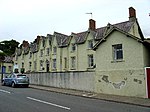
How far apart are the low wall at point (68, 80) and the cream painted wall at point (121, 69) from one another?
117cm

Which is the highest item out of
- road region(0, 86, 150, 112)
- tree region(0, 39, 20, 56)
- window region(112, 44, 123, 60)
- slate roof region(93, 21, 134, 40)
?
tree region(0, 39, 20, 56)

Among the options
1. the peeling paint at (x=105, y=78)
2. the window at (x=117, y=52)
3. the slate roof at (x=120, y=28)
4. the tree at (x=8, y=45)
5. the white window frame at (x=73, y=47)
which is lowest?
the peeling paint at (x=105, y=78)

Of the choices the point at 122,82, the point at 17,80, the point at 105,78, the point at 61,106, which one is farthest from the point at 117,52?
the point at 17,80

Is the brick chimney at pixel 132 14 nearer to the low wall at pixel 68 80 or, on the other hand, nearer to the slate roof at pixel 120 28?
the slate roof at pixel 120 28

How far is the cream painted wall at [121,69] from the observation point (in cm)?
1766

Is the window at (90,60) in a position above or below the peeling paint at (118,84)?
above

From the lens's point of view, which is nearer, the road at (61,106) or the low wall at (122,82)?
the road at (61,106)

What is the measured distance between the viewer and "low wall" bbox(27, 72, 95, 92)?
21.7 metres

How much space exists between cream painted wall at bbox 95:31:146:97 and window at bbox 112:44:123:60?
0.32 m

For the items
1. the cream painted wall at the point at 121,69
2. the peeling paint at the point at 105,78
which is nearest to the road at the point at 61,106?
the cream painted wall at the point at 121,69

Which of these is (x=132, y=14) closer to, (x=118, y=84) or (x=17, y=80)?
(x=118, y=84)

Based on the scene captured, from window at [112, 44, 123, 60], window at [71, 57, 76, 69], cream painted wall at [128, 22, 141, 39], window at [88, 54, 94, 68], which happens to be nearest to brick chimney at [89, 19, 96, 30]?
window at [88, 54, 94, 68]

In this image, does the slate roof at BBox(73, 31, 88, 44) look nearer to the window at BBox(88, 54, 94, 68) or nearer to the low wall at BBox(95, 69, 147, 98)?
the window at BBox(88, 54, 94, 68)

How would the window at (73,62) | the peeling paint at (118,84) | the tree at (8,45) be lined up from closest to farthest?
the peeling paint at (118,84)
the window at (73,62)
the tree at (8,45)
